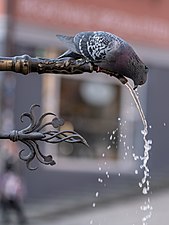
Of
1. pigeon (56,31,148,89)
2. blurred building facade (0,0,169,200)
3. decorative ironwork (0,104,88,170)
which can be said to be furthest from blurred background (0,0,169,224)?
pigeon (56,31,148,89)

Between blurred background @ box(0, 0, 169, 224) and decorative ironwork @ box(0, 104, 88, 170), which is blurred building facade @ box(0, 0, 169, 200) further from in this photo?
decorative ironwork @ box(0, 104, 88, 170)

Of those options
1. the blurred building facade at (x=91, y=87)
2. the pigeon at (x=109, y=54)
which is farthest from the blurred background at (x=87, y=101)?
the pigeon at (x=109, y=54)

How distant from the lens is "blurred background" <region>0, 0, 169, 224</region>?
1351 centimetres

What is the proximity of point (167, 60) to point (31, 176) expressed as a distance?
4.28 meters

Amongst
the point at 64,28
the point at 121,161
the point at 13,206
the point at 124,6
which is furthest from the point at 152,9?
the point at 13,206

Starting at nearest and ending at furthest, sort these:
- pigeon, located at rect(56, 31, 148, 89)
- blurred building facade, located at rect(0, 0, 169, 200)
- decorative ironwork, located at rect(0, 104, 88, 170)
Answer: pigeon, located at rect(56, 31, 148, 89)
decorative ironwork, located at rect(0, 104, 88, 170)
blurred building facade, located at rect(0, 0, 169, 200)

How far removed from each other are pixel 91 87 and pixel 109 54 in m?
12.1

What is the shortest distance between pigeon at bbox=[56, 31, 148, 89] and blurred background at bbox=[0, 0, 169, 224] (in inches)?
412

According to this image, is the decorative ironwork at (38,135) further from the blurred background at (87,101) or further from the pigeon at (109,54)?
the blurred background at (87,101)

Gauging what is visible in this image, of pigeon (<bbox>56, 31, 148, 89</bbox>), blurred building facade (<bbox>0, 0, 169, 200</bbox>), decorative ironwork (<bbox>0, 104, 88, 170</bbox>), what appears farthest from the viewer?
blurred building facade (<bbox>0, 0, 169, 200</bbox>)

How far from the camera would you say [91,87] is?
1454 centimetres

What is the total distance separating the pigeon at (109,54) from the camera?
7.98 feet

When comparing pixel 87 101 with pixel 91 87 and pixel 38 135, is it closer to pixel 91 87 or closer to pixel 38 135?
pixel 91 87

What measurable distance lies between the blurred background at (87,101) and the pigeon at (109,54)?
Result: 1047cm
